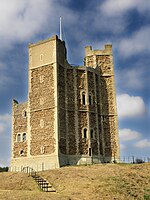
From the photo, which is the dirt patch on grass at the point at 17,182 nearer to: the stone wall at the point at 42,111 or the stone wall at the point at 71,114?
the stone wall at the point at 42,111

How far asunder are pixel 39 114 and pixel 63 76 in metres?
6.36

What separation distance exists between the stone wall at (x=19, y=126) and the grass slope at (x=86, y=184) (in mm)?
12031

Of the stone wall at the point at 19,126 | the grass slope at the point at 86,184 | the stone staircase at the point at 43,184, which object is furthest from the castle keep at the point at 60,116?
the stone staircase at the point at 43,184

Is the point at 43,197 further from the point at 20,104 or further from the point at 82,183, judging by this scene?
the point at 20,104

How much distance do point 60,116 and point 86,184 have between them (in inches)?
614

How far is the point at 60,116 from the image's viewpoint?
41.1 metres

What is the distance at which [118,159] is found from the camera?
44.2 metres

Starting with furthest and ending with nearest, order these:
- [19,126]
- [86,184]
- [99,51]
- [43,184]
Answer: [99,51] → [19,126] → [43,184] → [86,184]

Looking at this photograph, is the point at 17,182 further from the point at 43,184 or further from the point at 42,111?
the point at 42,111

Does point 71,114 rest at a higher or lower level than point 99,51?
lower

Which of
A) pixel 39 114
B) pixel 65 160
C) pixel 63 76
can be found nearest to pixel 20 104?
pixel 39 114

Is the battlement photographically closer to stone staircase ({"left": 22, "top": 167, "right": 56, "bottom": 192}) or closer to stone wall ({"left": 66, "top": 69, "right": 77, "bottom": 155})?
stone wall ({"left": 66, "top": 69, "right": 77, "bottom": 155})

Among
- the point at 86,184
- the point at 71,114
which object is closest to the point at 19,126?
the point at 71,114

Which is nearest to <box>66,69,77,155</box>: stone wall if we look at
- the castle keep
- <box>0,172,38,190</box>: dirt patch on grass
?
the castle keep
